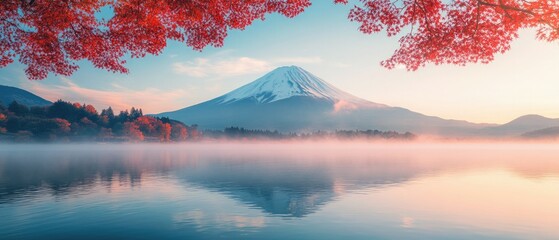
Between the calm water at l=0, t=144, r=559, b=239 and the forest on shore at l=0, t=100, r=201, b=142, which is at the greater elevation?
the forest on shore at l=0, t=100, r=201, b=142

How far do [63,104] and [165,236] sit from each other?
14977 cm

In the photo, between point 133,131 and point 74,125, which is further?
point 133,131

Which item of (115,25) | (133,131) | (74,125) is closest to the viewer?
(115,25)

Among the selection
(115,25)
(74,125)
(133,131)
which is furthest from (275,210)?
(133,131)

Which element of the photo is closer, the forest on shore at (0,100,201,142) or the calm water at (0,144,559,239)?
the calm water at (0,144,559,239)

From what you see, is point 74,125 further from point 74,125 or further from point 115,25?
point 115,25

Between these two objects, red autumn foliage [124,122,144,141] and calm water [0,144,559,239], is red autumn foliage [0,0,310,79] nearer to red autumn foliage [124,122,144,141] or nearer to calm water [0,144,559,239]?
calm water [0,144,559,239]

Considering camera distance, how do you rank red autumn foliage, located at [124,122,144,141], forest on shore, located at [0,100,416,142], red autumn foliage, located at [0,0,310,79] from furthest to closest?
red autumn foliage, located at [124,122,144,141], forest on shore, located at [0,100,416,142], red autumn foliage, located at [0,0,310,79]

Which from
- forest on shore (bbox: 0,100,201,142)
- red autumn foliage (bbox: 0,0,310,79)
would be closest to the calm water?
red autumn foliage (bbox: 0,0,310,79)

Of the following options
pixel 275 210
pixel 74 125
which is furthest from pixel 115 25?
pixel 74 125

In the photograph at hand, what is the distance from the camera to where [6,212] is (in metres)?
19.2

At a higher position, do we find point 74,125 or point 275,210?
point 74,125

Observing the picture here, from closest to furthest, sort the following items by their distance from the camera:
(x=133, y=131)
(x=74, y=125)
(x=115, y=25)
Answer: (x=115, y=25) → (x=74, y=125) → (x=133, y=131)

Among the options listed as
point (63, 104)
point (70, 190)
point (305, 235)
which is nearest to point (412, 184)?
point (305, 235)
